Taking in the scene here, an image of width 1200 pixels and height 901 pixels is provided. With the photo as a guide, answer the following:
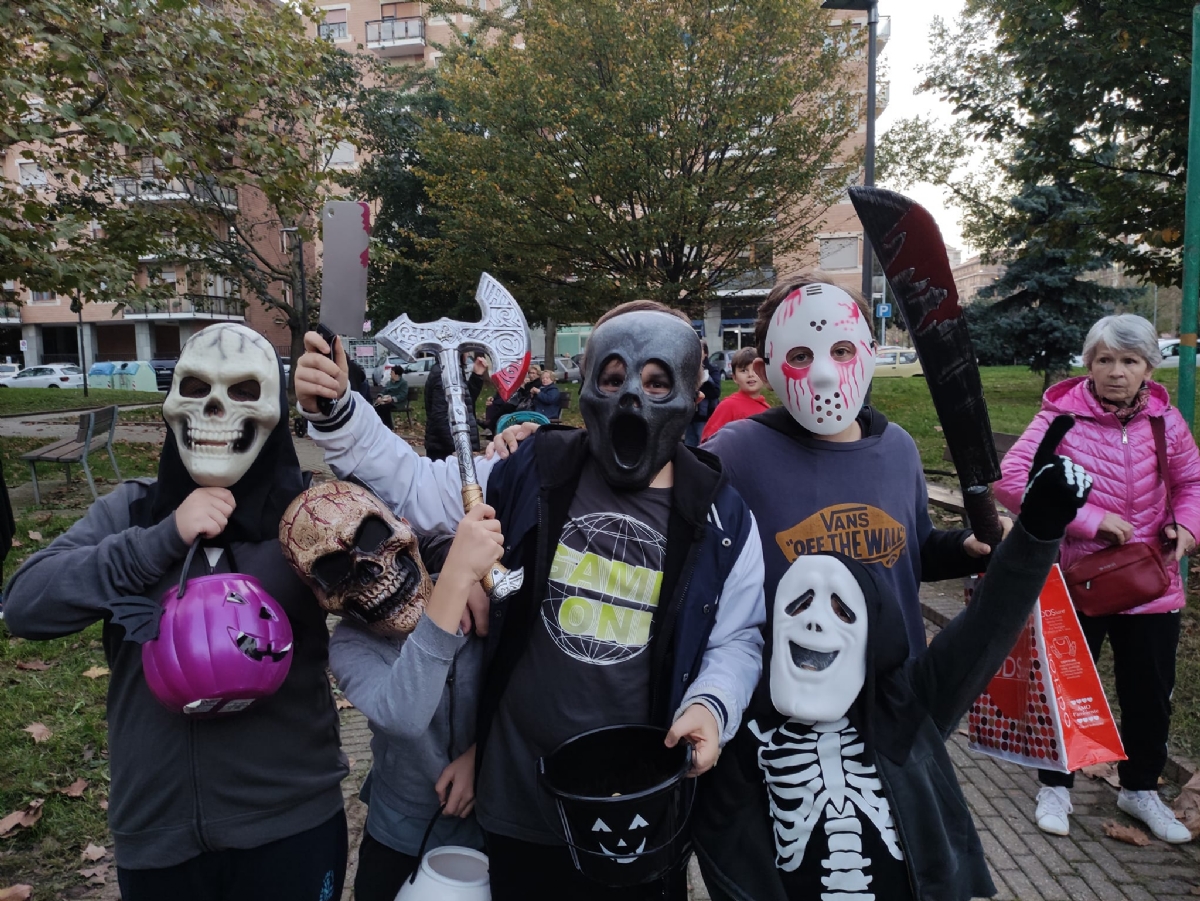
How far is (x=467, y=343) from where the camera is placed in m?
2.22

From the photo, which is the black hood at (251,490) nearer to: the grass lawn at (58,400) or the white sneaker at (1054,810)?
the white sneaker at (1054,810)

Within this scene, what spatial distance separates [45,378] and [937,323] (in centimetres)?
3767

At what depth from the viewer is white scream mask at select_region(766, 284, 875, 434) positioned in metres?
2.24

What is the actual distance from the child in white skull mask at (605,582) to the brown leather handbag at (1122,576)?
213 cm

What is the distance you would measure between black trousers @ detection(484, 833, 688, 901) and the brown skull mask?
1.78ft

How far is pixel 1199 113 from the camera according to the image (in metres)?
4.56

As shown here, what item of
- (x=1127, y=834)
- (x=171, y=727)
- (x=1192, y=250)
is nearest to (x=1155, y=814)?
(x=1127, y=834)

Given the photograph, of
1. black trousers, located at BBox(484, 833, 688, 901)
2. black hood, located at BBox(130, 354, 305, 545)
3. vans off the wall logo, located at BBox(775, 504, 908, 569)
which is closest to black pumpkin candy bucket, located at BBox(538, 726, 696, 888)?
black trousers, located at BBox(484, 833, 688, 901)

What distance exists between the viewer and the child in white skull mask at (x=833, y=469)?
2195 mm

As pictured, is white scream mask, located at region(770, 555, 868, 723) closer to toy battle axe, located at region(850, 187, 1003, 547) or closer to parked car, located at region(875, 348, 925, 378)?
toy battle axe, located at region(850, 187, 1003, 547)

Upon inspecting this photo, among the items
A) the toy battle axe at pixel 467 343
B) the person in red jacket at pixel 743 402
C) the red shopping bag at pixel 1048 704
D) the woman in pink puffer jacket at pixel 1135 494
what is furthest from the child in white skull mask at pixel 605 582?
the person in red jacket at pixel 743 402

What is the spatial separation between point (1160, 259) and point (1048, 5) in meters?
2.36

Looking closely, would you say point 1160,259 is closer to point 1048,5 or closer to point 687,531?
point 1048,5

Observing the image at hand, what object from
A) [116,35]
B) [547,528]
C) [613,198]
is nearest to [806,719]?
[547,528]
